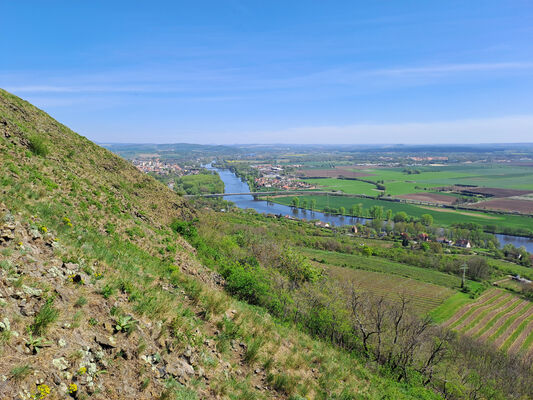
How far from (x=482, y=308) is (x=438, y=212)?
6682 centimetres

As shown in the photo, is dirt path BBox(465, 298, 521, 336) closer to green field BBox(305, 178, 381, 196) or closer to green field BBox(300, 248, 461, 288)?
green field BBox(300, 248, 461, 288)

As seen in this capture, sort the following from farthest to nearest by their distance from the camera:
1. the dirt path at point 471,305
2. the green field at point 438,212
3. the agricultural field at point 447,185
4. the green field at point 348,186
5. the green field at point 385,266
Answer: the green field at point 348,186
the agricultural field at point 447,185
the green field at point 438,212
the green field at point 385,266
the dirt path at point 471,305

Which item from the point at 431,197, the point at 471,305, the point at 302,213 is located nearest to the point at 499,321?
the point at 471,305

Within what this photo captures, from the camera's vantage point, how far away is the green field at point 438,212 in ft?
281

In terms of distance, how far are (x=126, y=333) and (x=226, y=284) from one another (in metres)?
8.36

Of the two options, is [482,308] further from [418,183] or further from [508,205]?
[418,183]

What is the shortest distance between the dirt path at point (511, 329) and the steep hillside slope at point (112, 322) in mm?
29826

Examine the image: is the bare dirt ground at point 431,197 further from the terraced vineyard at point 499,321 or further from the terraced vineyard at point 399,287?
the terraced vineyard at point 399,287

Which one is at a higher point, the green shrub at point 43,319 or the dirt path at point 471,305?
the green shrub at point 43,319

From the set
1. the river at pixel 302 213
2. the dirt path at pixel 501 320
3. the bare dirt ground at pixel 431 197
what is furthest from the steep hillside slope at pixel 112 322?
the bare dirt ground at pixel 431 197

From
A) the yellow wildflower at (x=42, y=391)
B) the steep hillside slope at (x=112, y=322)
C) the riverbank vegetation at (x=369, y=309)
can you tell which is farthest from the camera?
the riverbank vegetation at (x=369, y=309)

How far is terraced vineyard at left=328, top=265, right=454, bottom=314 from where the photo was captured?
4159 cm

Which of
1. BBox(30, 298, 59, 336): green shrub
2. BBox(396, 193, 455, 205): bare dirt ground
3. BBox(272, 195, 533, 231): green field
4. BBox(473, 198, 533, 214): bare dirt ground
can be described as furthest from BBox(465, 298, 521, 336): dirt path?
BBox(396, 193, 455, 205): bare dirt ground

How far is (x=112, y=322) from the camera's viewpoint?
5.93m
